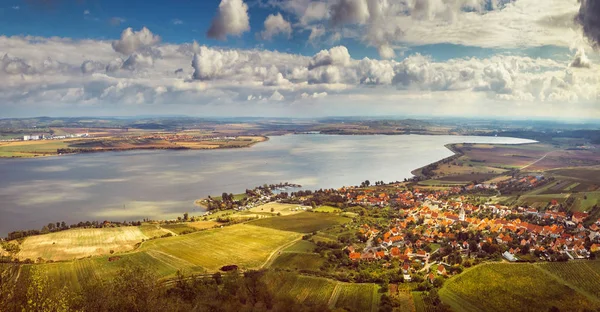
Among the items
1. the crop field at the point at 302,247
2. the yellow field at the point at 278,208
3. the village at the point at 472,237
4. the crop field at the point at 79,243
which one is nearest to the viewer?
the village at the point at 472,237

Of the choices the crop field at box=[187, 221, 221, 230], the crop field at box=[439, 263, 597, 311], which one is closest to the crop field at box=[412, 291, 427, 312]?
the crop field at box=[439, 263, 597, 311]

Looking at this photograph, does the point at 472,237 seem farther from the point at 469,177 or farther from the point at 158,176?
the point at 158,176

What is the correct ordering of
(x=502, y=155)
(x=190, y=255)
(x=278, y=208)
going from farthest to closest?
(x=502, y=155), (x=278, y=208), (x=190, y=255)

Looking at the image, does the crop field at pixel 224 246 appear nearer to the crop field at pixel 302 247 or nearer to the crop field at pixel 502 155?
the crop field at pixel 302 247

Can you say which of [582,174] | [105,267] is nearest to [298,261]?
[105,267]

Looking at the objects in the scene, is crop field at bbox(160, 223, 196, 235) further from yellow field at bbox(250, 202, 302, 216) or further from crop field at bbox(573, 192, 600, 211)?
crop field at bbox(573, 192, 600, 211)

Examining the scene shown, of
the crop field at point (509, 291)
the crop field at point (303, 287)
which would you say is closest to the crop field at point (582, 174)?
the crop field at point (509, 291)

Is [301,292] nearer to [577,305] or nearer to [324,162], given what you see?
[577,305]

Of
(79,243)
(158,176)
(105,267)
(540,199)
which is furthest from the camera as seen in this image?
(158,176)
